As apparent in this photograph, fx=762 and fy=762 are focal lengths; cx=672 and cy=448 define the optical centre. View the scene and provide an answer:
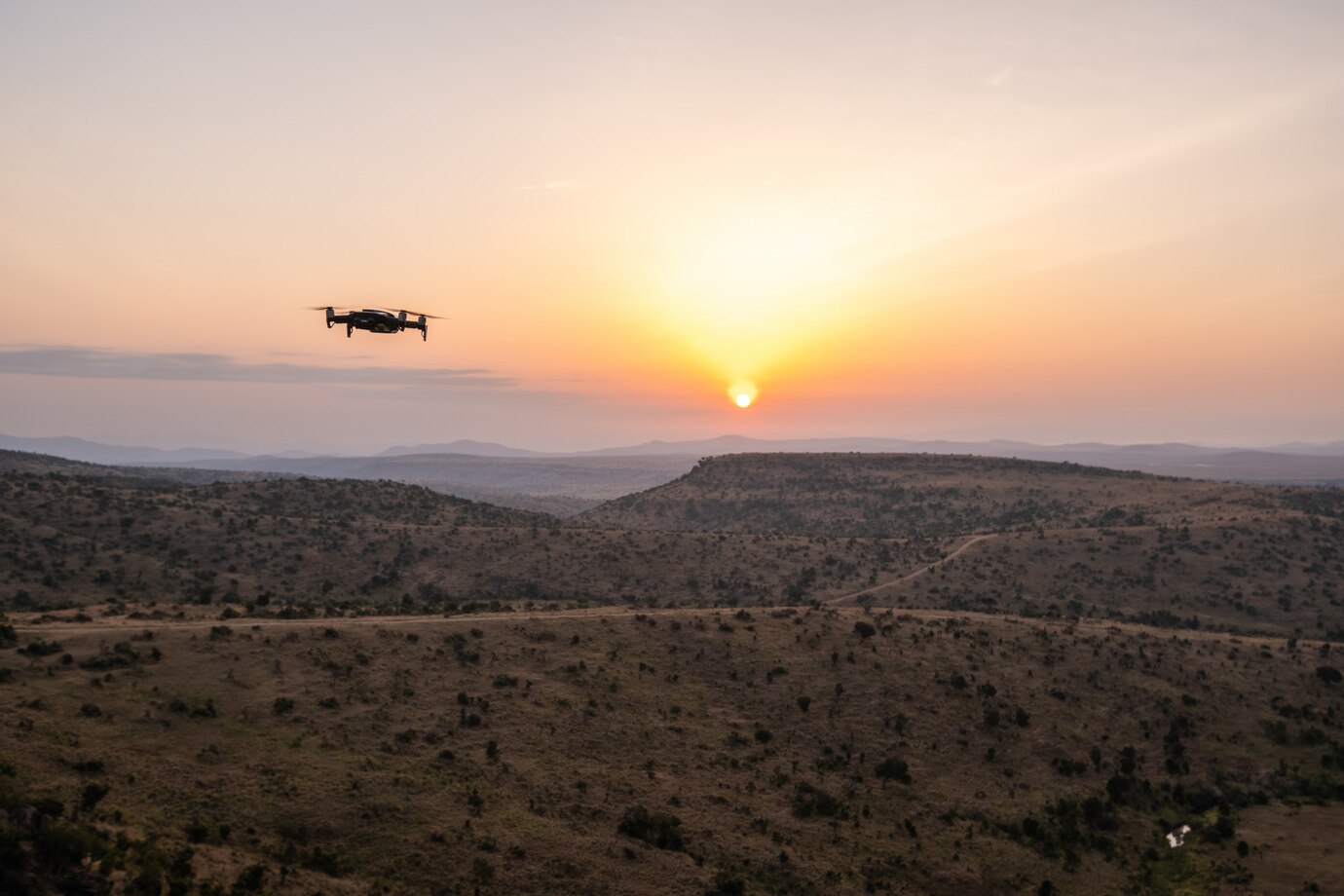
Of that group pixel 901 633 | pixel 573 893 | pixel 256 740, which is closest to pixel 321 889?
pixel 573 893

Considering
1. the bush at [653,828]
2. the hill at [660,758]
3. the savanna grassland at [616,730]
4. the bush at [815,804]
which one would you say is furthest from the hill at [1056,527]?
the bush at [653,828]

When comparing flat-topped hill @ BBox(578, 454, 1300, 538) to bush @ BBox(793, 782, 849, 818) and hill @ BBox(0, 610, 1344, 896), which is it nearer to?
hill @ BBox(0, 610, 1344, 896)

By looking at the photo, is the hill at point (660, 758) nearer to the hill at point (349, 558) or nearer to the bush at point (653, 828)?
the bush at point (653, 828)

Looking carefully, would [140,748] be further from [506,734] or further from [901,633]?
[901,633]

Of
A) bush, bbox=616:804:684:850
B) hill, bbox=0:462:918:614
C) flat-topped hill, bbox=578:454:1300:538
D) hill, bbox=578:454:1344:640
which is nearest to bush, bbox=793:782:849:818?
bush, bbox=616:804:684:850

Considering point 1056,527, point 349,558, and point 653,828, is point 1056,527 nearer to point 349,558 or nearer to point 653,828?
point 349,558

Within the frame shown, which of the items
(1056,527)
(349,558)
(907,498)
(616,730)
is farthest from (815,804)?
(907,498)

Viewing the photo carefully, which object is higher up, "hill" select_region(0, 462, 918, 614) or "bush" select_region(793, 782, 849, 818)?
"hill" select_region(0, 462, 918, 614)

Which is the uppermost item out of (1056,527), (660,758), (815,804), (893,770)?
(1056,527)
